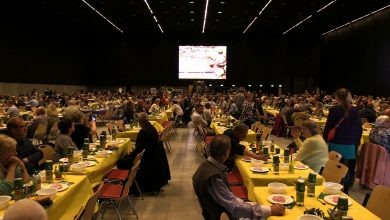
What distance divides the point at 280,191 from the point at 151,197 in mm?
3096

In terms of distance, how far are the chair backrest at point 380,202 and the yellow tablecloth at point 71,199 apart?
2592 millimetres

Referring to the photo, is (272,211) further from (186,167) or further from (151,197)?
(186,167)

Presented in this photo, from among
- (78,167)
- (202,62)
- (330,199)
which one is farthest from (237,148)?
(202,62)

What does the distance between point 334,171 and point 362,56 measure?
64.6 feet

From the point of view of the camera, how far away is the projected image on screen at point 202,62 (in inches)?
1059

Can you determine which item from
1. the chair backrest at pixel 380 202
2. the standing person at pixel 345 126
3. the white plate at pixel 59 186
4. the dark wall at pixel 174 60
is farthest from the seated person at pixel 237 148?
the dark wall at pixel 174 60

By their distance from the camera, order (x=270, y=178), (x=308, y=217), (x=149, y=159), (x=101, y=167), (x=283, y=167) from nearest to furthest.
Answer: (x=308, y=217)
(x=270, y=178)
(x=283, y=167)
(x=101, y=167)
(x=149, y=159)

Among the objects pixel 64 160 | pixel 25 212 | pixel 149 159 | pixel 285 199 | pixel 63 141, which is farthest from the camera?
pixel 149 159

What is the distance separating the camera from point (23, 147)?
16.7 feet

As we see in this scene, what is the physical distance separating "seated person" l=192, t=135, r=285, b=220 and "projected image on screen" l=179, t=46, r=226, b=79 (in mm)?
23793

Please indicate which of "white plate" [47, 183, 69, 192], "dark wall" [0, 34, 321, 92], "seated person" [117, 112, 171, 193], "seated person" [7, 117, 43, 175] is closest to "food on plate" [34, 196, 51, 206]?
"white plate" [47, 183, 69, 192]

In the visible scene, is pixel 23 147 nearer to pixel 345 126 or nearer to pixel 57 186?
pixel 57 186

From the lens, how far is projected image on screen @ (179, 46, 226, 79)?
26891mm

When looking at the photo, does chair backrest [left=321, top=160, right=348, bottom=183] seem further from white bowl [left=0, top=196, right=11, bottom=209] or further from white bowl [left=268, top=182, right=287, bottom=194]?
white bowl [left=0, top=196, right=11, bottom=209]
